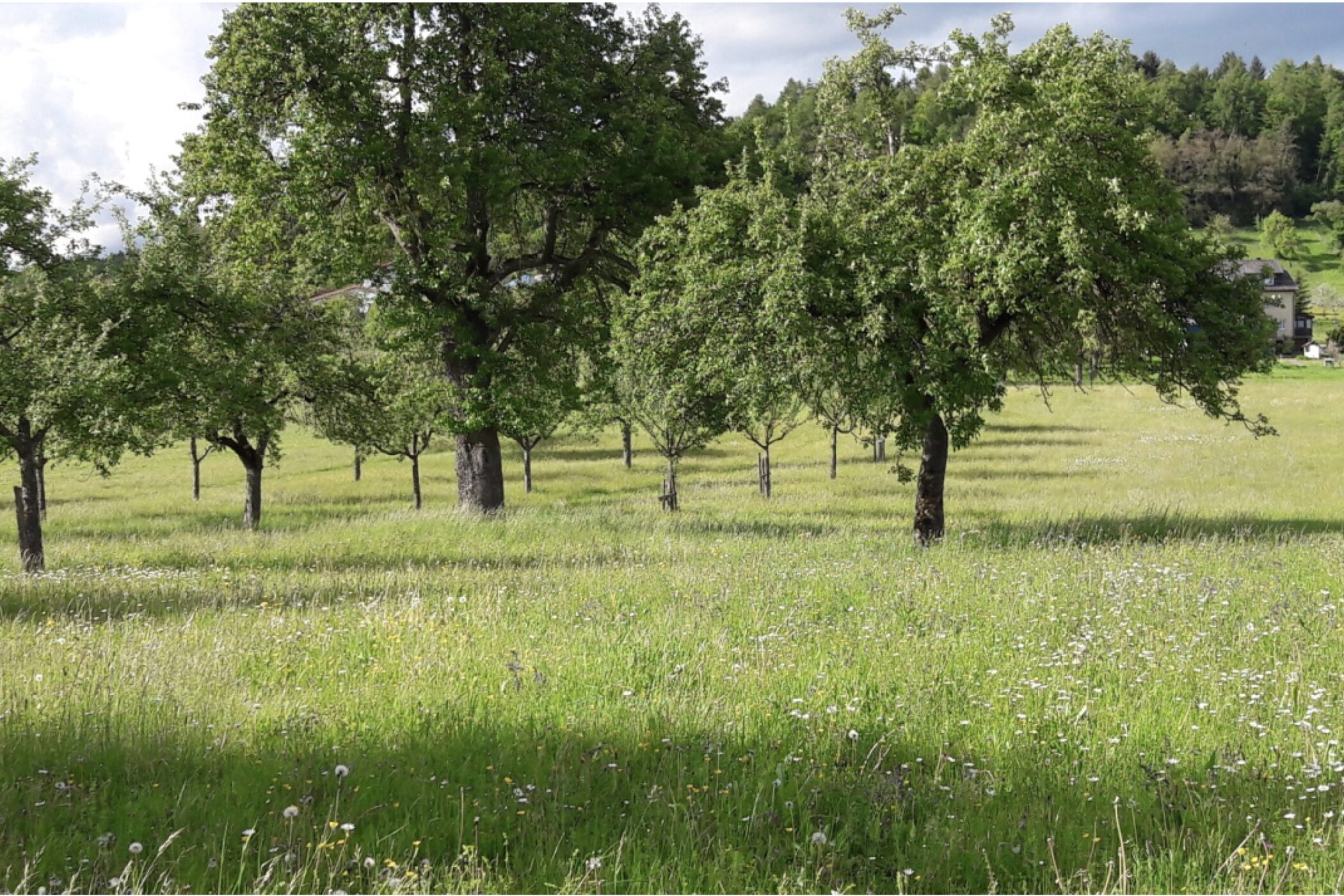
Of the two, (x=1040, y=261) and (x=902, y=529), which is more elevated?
(x=1040, y=261)

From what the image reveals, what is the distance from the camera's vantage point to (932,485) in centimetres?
1717

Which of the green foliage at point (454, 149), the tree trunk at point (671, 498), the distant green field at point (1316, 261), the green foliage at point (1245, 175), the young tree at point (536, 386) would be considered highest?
the green foliage at point (1245, 175)

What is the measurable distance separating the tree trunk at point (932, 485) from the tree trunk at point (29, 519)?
51.8ft

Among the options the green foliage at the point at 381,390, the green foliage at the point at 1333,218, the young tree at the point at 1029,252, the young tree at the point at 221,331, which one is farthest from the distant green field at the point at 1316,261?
the young tree at the point at 221,331

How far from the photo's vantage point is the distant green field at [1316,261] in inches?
4995

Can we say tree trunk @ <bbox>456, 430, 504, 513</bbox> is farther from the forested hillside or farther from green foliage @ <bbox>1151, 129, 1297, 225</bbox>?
green foliage @ <bbox>1151, 129, 1297, 225</bbox>

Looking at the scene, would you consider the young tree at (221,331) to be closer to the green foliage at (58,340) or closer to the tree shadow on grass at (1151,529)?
the green foliage at (58,340)

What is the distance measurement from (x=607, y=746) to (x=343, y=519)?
20273mm

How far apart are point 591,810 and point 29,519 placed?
1498cm

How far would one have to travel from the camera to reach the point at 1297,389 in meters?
72.6

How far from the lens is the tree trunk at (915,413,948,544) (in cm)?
1706

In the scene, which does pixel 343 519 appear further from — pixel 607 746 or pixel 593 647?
pixel 607 746

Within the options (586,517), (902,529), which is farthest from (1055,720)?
(586,517)

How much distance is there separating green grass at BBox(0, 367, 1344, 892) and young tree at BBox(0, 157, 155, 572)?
8.18ft
